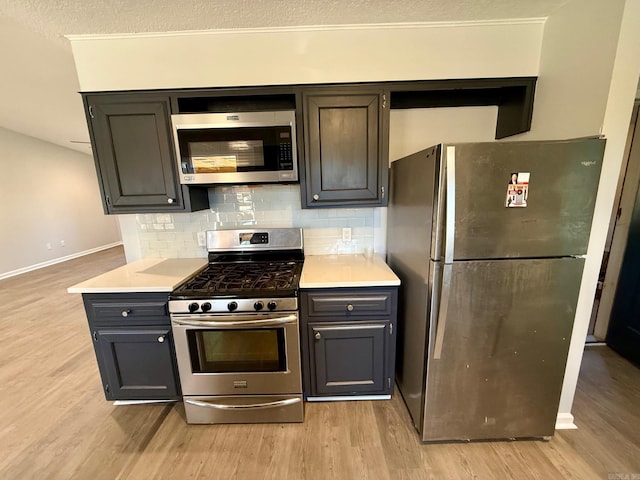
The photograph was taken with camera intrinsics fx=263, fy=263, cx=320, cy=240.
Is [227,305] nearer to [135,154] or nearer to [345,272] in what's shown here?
[345,272]

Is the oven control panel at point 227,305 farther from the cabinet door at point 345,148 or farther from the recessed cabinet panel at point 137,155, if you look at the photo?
the recessed cabinet panel at point 137,155

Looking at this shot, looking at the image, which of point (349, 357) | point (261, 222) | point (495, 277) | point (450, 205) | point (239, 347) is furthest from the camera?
point (261, 222)

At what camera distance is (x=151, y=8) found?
4.96ft

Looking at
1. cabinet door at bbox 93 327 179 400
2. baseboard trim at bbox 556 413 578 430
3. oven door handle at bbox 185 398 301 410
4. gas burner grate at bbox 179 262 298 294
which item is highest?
gas burner grate at bbox 179 262 298 294

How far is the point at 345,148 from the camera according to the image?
1810 mm

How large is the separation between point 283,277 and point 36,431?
1.94m

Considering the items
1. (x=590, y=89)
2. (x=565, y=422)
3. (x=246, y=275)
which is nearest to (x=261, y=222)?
(x=246, y=275)

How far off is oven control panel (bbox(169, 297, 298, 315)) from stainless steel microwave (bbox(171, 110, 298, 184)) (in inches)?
31.1

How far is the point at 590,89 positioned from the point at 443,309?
4.55 ft

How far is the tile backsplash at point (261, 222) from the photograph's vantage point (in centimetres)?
221

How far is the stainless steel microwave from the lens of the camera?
1.71 m

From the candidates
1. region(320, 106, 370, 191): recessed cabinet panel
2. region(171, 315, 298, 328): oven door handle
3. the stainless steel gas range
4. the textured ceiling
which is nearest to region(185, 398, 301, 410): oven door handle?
the stainless steel gas range

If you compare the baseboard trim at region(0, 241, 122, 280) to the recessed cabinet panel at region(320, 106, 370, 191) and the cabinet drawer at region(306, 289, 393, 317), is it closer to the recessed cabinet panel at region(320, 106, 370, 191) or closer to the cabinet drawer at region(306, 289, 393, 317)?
the cabinet drawer at region(306, 289, 393, 317)

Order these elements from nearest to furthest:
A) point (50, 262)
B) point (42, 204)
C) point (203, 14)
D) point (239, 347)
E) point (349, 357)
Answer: point (203, 14) → point (239, 347) → point (349, 357) → point (42, 204) → point (50, 262)
